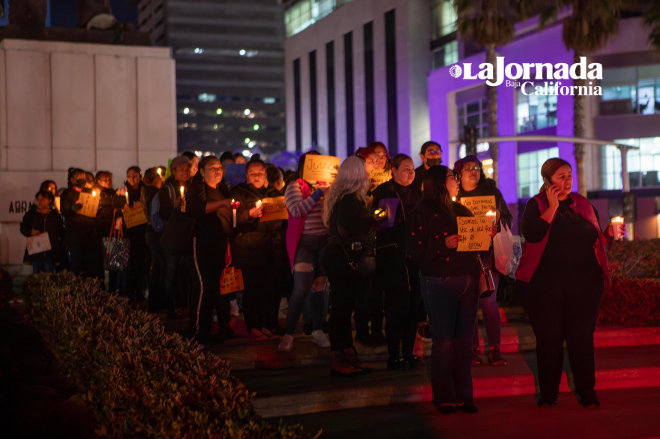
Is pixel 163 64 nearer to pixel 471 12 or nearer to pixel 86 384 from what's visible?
pixel 86 384

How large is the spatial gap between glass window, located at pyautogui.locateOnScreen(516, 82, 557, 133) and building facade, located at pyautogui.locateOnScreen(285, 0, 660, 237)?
0.06 m

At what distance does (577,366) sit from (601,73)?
1367 inches

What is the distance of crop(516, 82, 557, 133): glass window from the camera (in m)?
39.8

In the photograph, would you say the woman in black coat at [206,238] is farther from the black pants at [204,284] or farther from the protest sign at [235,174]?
the protest sign at [235,174]

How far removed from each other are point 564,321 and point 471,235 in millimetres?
1054

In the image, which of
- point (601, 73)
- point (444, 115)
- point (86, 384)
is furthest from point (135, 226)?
point (444, 115)

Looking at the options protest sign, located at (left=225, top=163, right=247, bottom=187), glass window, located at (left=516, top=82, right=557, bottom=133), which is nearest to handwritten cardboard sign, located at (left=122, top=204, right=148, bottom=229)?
protest sign, located at (left=225, top=163, right=247, bottom=187)

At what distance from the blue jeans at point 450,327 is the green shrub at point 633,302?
3.98 metres

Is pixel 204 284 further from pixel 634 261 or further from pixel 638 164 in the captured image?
pixel 638 164

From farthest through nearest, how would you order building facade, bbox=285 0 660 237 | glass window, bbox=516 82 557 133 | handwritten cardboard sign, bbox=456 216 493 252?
glass window, bbox=516 82 557 133 → building facade, bbox=285 0 660 237 → handwritten cardboard sign, bbox=456 216 493 252

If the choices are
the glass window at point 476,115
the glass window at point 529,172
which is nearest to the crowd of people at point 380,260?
the glass window at point 529,172

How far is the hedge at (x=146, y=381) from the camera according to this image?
339cm

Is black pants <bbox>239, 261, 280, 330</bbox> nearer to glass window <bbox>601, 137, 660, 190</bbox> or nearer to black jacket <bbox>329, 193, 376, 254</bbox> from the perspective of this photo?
black jacket <bbox>329, 193, 376, 254</bbox>

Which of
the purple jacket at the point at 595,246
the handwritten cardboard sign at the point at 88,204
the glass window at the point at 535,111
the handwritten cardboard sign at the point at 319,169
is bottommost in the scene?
the purple jacket at the point at 595,246
